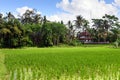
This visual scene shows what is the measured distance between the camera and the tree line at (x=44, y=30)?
51812mm

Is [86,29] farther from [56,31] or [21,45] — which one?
[21,45]

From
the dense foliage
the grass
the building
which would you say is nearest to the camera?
the grass

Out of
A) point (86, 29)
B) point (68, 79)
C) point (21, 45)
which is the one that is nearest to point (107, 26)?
point (86, 29)

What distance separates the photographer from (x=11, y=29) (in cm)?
5209

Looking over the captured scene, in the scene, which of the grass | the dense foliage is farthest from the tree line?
the grass

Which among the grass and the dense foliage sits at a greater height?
the dense foliage

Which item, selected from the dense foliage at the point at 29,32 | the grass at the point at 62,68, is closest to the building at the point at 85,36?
the dense foliage at the point at 29,32

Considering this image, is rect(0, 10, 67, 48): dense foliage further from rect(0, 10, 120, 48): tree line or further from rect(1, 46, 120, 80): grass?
rect(1, 46, 120, 80): grass

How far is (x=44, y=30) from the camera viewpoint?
5984cm

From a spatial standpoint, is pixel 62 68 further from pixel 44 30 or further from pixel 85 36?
pixel 85 36

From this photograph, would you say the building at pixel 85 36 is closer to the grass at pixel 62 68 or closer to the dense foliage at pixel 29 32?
the dense foliage at pixel 29 32

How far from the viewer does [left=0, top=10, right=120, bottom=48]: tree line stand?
5181 centimetres

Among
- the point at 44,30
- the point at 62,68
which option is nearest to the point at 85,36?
the point at 44,30

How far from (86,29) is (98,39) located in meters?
8.27
